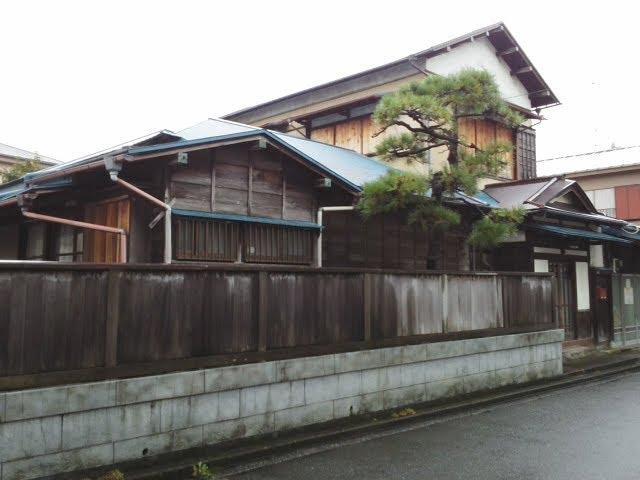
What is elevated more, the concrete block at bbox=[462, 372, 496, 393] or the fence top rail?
the fence top rail

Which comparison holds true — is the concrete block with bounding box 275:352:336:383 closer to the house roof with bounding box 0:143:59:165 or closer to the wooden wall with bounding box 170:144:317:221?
the wooden wall with bounding box 170:144:317:221

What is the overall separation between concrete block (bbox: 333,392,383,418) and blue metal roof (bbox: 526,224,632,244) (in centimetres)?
863

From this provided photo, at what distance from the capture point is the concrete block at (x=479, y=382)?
32.7ft

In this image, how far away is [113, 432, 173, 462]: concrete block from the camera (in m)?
5.72

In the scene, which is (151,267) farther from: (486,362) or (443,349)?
(486,362)

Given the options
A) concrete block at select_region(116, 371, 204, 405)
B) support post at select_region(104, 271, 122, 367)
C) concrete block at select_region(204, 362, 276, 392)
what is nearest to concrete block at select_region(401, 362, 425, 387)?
concrete block at select_region(204, 362, 276, 392)

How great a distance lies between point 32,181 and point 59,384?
5.37 meters

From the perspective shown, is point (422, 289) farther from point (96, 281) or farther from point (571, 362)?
point (571, 362)

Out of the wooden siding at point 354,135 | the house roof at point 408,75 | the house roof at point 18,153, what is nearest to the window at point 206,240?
the wooden siding at point 354,135

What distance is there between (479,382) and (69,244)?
874 centimetres

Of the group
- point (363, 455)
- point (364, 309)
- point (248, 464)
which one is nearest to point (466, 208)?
point (364, 309)

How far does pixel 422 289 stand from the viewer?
956 centimetres

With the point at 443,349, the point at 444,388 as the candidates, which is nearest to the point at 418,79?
the point at 443,349

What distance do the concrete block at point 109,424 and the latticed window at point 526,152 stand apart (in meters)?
17.2
